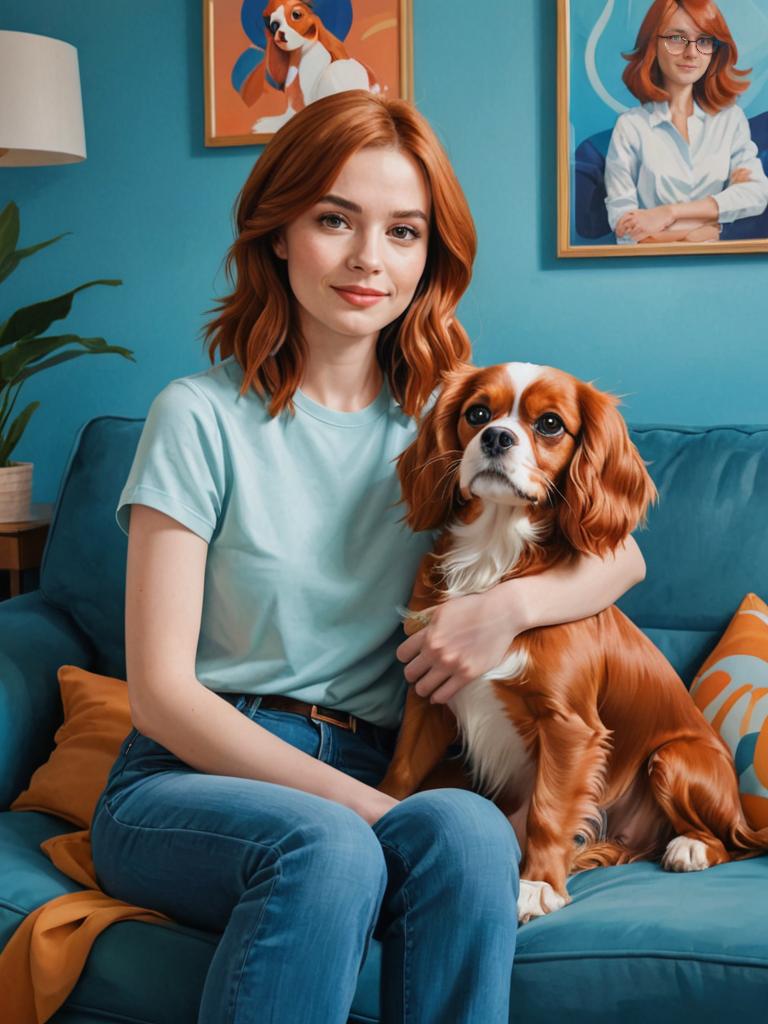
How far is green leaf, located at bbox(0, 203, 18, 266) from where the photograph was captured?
2371mm

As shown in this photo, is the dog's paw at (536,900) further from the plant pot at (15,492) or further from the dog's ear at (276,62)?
the dog's ear at (276,62)

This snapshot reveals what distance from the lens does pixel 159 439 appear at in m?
1.48

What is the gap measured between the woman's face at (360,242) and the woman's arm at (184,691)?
0.38 m

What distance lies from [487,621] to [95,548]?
0.92m

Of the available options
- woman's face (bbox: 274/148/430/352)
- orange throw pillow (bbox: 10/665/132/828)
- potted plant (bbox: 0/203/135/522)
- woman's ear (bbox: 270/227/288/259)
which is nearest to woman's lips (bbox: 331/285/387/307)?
woman's face (bbox: 274/148/430/352)

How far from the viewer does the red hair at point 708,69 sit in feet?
7.25

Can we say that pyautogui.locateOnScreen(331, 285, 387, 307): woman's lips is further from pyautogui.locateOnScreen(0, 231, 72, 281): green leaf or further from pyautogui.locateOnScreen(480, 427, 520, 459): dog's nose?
pyautogui.locateOnScreen(0, 231, 72, 281): green leaf

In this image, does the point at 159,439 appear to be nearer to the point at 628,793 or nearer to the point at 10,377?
the point at 628,793

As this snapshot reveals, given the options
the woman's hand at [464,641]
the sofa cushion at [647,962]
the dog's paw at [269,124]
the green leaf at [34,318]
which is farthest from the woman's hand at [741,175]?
the sofa cushion at [647,962]

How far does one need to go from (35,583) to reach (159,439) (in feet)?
4.17

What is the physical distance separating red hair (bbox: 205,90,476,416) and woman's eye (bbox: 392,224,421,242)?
0.14 ft

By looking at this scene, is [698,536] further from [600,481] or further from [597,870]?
[597,870]

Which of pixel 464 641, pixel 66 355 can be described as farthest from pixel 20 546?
pixel 464 641

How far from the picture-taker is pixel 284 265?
1.64 metres
